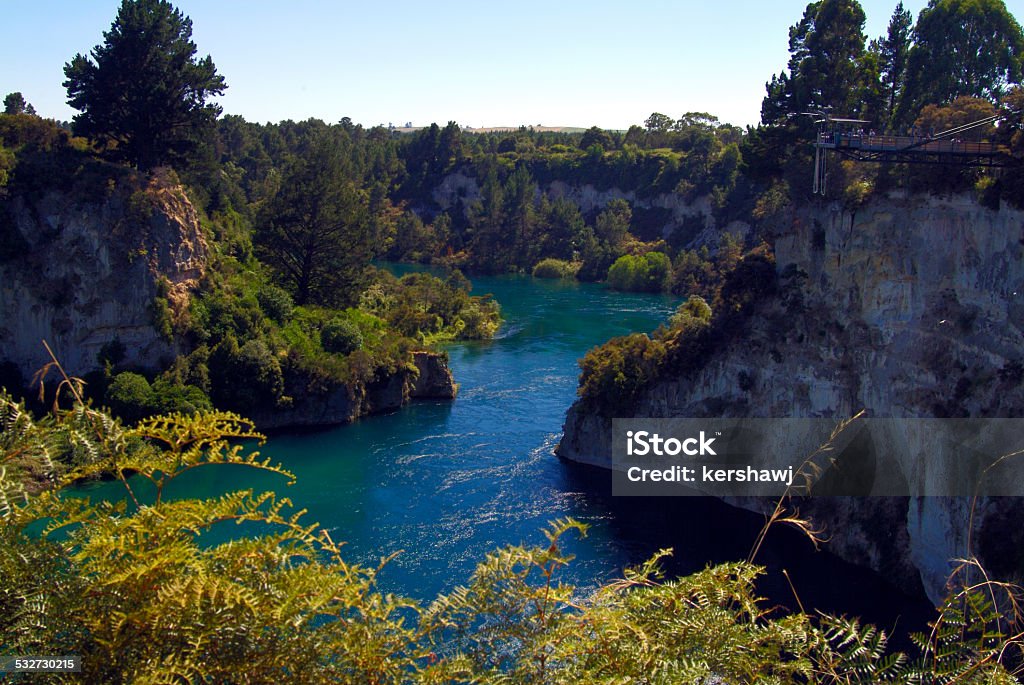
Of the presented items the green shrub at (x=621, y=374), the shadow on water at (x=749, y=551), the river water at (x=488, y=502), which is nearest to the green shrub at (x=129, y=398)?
the river water at (x=488, y=502)

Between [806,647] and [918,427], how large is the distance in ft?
75.2

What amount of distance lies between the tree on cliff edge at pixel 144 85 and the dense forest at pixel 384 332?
109mm

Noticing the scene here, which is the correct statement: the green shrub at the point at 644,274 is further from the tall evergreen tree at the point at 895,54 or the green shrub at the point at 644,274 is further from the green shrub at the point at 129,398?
the green shrub at the point at 129,398

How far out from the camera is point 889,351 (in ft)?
95.6

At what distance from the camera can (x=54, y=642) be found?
5523 millimetres

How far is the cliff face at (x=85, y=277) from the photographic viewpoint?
39.0m

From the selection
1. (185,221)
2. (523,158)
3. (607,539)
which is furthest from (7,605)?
(523,158)

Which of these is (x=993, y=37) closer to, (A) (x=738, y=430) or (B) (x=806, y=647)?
(A) (x=738, y=430)

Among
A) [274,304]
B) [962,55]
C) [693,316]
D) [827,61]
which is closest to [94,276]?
[274,304]

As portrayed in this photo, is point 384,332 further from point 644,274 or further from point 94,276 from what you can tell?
point 644,274

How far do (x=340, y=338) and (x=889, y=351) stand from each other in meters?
26.9

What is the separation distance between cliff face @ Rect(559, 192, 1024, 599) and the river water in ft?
5.62

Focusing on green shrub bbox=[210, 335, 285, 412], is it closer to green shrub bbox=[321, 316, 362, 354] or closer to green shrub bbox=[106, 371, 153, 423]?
green shrub bbox=[106, 371, 153, 423]

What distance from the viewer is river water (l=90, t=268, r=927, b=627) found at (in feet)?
89.0
